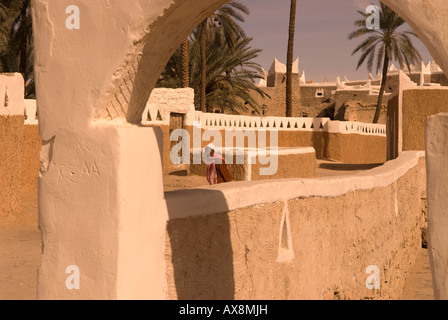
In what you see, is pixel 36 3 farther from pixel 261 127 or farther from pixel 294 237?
pixel 261 127

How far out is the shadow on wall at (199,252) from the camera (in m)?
3.72

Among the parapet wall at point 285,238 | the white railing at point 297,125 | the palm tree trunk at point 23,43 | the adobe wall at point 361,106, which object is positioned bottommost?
the parapet wall at point 285,238

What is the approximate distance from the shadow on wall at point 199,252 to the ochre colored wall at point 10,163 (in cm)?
564

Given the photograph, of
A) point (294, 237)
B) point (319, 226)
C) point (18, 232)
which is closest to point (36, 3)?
point (294, 237)

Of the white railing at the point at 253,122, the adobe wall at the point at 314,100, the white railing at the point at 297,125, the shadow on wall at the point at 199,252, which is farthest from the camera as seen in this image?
the adobe wall at the point at 314,100

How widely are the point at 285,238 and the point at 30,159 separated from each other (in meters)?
7.34

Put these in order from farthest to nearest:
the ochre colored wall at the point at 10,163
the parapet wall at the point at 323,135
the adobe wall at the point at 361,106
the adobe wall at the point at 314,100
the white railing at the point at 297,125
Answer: the adobe wall at the point at 314,100
the adobe wall at the point at 361,106
the parapet wall at the point at 323,135
the white railing at the point at 297,125
the ochre colored wall at the point at 10,163

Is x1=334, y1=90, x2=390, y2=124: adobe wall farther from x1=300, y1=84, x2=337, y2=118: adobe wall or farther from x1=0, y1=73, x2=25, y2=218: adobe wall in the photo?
x1=0, y1=73, x2=25, y2=218: adobe wall

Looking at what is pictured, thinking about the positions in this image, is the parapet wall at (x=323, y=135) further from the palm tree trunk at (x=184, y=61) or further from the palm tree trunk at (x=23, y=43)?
the palm tree trunk at (x=23, y=43)

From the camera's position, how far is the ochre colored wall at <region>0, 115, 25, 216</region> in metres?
8.80

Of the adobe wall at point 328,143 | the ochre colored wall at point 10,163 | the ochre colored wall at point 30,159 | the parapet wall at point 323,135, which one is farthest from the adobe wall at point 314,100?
the ochre colored wall at point 10,163

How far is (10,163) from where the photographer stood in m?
8.90
